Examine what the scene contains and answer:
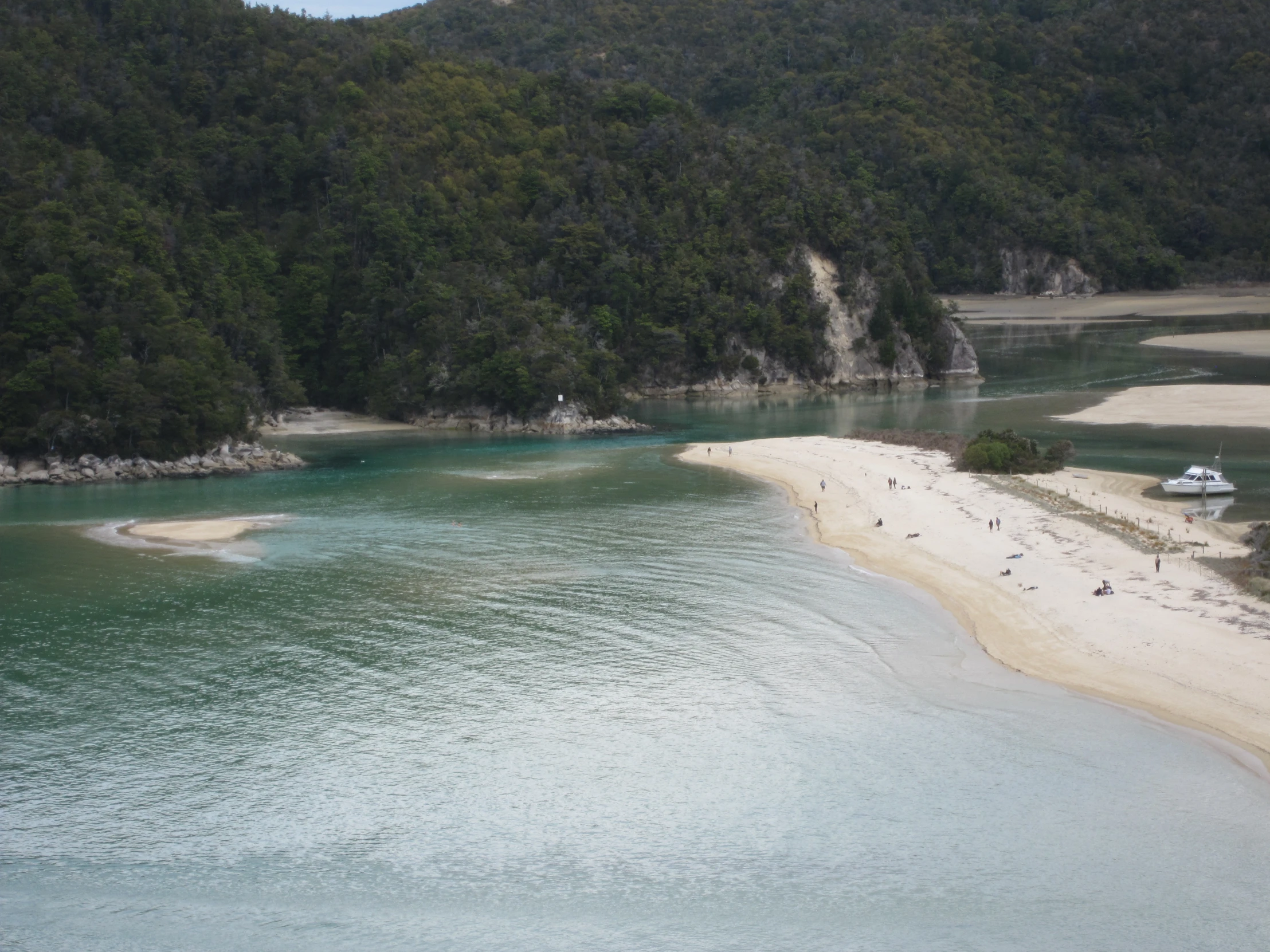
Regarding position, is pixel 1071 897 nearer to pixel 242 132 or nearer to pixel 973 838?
pixel 973 838

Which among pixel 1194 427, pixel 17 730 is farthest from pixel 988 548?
pixel 1194 427

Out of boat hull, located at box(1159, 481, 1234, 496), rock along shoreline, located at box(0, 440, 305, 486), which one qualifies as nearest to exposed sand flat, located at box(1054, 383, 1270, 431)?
boat hull, located at box(1159, 481, 1234, 496)

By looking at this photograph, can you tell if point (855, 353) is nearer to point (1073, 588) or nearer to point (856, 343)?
point (856, 343)

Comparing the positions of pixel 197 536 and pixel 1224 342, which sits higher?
pixel 1224 342

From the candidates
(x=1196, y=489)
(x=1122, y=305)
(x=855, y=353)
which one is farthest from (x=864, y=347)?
(x=1122, y=305)

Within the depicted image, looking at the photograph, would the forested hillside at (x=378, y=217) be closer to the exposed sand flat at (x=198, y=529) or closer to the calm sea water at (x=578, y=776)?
the exposed sand flat at (x=198, y=529)
